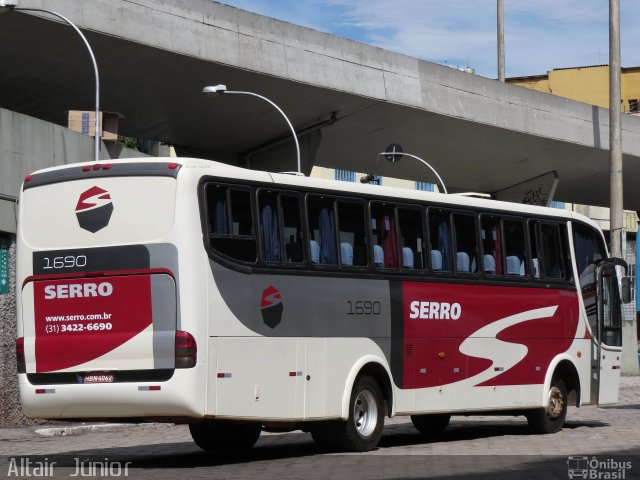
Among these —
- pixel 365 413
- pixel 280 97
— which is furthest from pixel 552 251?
pixel 280 97

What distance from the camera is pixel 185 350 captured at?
14469 millimetres

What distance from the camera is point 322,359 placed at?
16328 millimetres

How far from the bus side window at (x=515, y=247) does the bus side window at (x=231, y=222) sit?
18.5 feet

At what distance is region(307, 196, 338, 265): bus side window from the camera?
16.5 metres

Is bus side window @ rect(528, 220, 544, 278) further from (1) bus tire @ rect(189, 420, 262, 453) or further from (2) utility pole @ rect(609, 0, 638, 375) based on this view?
(2) utility pole @ rect(609, 0, 638, 375)

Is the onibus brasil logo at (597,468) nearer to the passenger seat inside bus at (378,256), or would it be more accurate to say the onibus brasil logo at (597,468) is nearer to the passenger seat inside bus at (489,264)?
the passenger seat inside bus at (378,256)

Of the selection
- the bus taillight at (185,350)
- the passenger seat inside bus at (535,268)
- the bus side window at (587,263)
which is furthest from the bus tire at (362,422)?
the bus side window at (587,263)

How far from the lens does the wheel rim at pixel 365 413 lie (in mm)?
16984

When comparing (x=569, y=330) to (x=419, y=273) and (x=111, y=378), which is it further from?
(x=111, y=378)

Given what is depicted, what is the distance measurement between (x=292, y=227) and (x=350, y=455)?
2736 millimetres

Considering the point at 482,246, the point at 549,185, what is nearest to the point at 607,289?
the point at 482,246

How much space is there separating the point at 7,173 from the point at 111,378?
12453 millimetres

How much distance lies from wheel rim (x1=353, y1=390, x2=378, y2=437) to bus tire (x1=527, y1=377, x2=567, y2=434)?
4.22m

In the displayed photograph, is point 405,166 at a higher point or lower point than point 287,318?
higher
